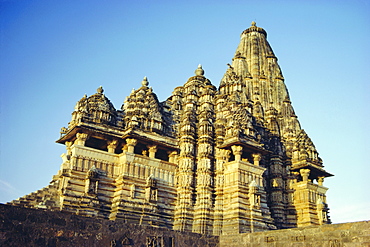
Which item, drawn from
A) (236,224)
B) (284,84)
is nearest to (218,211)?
(236,224)

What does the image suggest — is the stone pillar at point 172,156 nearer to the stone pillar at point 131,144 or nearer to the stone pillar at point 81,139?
the stone pillar at point 131,144

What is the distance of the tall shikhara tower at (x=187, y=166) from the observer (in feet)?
80.5

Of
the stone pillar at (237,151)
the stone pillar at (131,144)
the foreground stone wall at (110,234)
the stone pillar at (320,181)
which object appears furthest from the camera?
the stone pillar at (320,181)

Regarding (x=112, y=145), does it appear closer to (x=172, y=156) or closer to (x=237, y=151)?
(x=172, y=156)

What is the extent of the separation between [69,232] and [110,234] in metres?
1.78

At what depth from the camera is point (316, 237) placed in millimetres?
15797

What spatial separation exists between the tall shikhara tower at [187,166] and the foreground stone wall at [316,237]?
22.6 ft

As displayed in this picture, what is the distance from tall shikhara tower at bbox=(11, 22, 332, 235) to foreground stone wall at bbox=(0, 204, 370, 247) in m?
6.58

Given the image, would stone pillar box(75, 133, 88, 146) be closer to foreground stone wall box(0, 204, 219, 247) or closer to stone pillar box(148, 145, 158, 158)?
stone pillar box(148, 145, 158, 158)

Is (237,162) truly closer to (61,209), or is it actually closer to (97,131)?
(97,131)

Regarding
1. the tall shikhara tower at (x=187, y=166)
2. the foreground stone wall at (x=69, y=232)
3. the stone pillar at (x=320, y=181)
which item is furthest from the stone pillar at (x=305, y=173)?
the foreground stone wall at (x=69, y=232)

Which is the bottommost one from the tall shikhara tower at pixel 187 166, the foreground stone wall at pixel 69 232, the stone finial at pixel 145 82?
the foreground stone wall at pixel 69 232

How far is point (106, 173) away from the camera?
25.5 meters

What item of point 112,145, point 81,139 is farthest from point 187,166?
point 81,139
